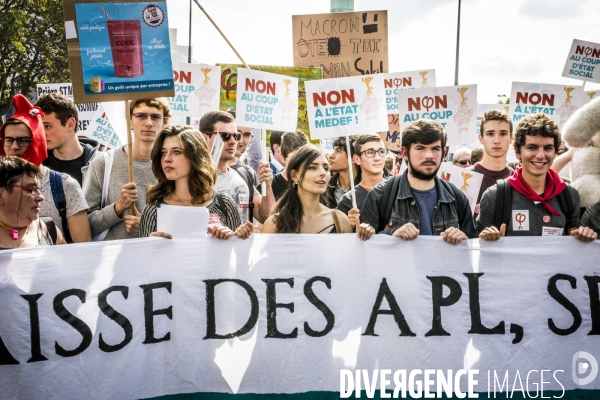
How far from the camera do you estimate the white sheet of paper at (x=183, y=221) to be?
4.30 meters

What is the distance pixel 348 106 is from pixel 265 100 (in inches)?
43.0

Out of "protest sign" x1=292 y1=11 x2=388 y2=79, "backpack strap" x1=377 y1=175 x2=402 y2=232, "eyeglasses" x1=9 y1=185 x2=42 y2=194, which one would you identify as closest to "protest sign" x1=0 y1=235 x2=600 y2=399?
"backpack strap" x1=377 y1=175 x2=402 y2=232

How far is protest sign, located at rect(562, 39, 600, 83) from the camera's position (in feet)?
30.1

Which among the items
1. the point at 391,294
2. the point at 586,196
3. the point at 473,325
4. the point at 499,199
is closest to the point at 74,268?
the point at 391,294

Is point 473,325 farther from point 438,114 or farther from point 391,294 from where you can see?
point 438,114

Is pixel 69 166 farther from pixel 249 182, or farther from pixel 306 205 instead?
pixel 306 205

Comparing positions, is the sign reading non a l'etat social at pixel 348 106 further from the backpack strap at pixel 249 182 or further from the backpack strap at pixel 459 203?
the backpack strap at pixel 459 203

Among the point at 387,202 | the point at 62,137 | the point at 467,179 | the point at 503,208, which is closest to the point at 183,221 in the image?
the point at 387,202

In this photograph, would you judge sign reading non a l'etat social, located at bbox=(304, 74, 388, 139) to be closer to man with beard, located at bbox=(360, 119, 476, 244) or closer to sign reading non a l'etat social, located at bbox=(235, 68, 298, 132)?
sign reading non a l'etat social, located at bbox=(235, 68, 298, 132)

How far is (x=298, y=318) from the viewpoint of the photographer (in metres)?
4.11

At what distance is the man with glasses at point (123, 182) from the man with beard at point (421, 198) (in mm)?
1469

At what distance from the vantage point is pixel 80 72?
4621 millimetres

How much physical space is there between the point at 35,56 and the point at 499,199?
1933cm

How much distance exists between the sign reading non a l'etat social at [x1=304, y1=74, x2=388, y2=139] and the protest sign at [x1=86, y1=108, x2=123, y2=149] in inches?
147
